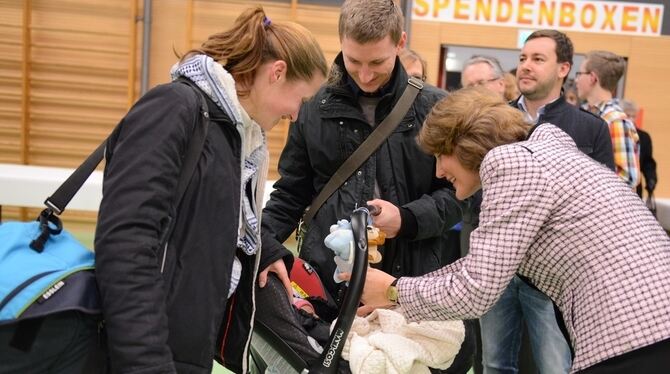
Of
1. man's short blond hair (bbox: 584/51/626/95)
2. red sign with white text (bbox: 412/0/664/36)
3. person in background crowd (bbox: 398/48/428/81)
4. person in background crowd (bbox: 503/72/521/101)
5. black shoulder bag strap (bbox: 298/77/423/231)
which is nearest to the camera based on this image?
black shoulder bag strap (bbox: 298/77/423/231)

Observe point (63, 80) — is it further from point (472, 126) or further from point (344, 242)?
point (472, 126)

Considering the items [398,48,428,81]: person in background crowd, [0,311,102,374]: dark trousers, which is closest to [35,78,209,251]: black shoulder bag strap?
[0,311,102,374]: dark trousers

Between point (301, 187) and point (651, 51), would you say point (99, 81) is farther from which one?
point (651, 51)

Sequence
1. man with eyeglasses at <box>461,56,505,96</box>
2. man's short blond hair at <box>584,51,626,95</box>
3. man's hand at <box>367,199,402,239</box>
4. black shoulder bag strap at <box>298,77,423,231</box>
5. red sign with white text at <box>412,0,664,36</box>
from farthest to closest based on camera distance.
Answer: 1. red sign with white text at <box>412,0,664,36</box>
2. man with eyeglasses at <box>461,56,505,96</box>
3. man's short blond hair at <box>584,51,626,95</box>
4. black shoulder bag strap at <box>298,77,423,231</box>
5. man's hand at <box>367,199,402,239</box>

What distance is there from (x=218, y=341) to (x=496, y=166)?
761 millimetres

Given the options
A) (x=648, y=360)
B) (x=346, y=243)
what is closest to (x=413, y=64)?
(x=346, y=243)

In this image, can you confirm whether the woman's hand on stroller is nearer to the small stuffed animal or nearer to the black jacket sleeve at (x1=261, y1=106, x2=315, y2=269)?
the small stuffed animal

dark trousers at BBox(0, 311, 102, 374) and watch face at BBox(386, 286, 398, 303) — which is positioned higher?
dark trousers at BBox(0, 311, 102, 374)

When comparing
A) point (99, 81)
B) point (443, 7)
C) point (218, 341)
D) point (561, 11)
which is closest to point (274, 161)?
point (99, 81)

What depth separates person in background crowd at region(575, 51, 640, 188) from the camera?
3495 mm

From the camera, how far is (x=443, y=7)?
7.00m

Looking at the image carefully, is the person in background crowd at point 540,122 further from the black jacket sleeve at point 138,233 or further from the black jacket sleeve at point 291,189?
the black jacket sleeve at point 138,233

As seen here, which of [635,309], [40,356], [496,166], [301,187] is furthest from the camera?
[301,187]

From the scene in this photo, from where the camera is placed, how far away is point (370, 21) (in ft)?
6.56
